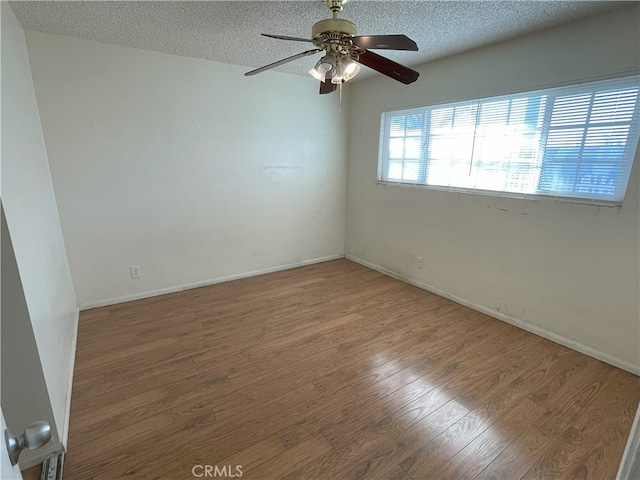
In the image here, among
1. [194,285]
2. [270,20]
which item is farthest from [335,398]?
[270,20]

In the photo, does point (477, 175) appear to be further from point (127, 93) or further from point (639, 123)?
point (127, 93)

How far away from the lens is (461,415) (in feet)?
5.69

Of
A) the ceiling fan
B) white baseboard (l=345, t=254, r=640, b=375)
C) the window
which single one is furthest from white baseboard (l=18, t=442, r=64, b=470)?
the window

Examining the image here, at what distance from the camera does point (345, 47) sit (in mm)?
1748

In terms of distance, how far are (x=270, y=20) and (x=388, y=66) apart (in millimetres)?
882

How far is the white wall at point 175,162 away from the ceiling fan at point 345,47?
1586 mm

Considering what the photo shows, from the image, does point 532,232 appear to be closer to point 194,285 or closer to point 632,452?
point 632,452

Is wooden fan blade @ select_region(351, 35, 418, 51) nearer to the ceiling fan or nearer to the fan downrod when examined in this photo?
the ceiling fan

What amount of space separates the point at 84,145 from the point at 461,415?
3392 mm

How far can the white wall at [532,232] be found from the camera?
2.03m

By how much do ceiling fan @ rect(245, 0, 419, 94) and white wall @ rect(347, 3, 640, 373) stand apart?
1.18 m

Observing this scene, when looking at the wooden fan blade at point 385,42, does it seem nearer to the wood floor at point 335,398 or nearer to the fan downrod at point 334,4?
the fan downrod at point 334,4

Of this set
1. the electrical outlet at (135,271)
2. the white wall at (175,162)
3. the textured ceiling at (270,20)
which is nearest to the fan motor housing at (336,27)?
the textured ceiling at (270,20)

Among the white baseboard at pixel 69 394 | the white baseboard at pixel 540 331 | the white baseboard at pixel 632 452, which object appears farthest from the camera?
the white baseboard at pixel 540 331
